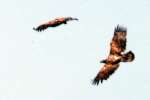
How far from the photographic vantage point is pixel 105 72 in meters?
26.3

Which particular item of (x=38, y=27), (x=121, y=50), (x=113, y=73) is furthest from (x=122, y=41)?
(x=38, y=27)

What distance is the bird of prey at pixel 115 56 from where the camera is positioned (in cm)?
2470

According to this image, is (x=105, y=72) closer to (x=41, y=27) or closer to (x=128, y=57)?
(x=128, y=57)

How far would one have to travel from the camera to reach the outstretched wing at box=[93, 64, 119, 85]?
2607 cm

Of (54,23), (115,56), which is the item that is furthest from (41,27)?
(115,56)

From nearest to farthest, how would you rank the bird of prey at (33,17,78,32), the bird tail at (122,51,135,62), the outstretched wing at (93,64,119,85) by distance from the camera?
the bird tail at (122,51,135,62) < the bird of prey at (33,17,78,32) < the outstretched wing at (93,64,119,85)

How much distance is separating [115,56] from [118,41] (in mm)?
869

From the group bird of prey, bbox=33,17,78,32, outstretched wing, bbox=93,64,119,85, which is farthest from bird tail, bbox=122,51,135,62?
bird of prey, bbox=33,17,78,32

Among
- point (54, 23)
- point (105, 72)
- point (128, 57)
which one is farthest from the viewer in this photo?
point (105, 72)

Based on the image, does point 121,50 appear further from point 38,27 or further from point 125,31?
point 38,27

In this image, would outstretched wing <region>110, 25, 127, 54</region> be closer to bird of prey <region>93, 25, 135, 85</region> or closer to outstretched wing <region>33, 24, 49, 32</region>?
bird of prey <region>93, 25, 135, 85</region>

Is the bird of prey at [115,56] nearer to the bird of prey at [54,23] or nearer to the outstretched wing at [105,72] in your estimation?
the outstretched wing at [105,72]

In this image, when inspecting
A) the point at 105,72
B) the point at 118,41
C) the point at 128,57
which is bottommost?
the point at 105,72

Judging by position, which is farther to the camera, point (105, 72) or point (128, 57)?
point (105, 72)
